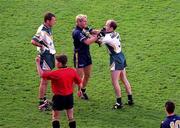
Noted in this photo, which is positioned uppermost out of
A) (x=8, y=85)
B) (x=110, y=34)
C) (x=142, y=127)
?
(x=110, y=34)

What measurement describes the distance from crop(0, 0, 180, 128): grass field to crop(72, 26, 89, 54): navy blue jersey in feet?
3.57

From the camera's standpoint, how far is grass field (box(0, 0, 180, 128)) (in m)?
11.6

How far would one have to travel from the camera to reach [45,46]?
11.7 metres

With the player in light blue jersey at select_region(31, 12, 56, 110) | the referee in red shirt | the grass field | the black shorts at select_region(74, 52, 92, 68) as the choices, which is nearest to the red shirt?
the referee in red shirt

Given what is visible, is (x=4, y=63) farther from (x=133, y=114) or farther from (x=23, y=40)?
(x=133, y=114)

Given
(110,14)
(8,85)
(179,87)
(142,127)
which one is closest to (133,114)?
(142,127)

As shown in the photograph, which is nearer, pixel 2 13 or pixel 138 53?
pixel 138 53

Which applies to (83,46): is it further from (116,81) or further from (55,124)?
(55,124)

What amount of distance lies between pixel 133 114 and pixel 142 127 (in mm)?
681

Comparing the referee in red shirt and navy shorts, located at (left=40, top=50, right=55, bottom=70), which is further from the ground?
navy shorts, located at (left=40, top=50, right=55, bottom=70)

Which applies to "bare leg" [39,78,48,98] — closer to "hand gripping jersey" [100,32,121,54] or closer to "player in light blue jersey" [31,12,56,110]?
"player in light blue jersey" [31,12,56,110]

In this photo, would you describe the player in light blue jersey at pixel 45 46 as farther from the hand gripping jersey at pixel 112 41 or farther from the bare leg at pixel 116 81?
the bare leg at pixel 116 81

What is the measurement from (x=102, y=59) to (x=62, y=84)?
4.11m

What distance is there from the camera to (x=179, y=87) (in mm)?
12867
